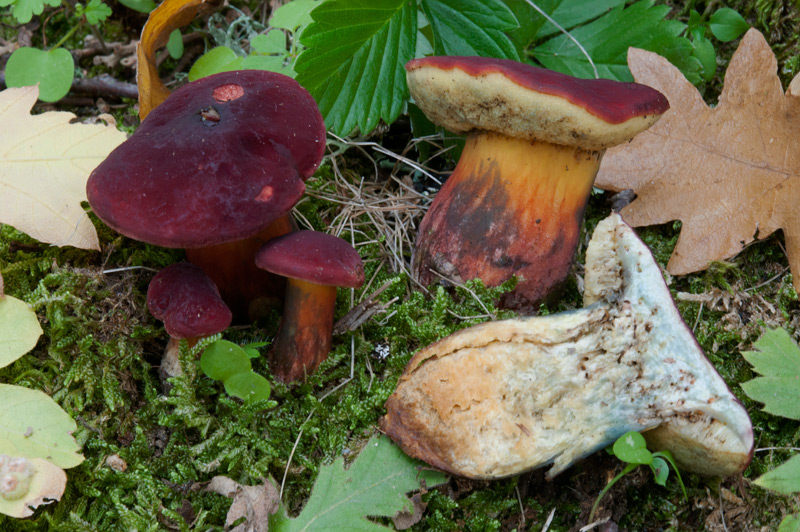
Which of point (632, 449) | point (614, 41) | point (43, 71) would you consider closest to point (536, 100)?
point (632, 449)

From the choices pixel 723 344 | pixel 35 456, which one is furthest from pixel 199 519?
pixel 723 344

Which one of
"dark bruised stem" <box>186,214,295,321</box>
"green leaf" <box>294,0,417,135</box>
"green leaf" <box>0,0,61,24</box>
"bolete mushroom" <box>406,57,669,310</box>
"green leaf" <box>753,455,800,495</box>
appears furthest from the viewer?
"green leaf" <box>0,0,61,24</box>

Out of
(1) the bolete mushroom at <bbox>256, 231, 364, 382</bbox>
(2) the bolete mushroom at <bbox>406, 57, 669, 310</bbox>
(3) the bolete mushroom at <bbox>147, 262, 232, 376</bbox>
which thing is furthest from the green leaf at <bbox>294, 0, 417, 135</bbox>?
(3) the bolete mushroom at <bbox>147, 262, 232, 376</bbox>

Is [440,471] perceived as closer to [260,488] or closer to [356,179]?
[260,488]

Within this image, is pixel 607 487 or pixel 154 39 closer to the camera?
pixel 607 487

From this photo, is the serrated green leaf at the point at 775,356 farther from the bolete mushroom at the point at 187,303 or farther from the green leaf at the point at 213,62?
the green leaf at the point at 213,62

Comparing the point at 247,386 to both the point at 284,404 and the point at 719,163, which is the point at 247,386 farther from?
the point at 719,163

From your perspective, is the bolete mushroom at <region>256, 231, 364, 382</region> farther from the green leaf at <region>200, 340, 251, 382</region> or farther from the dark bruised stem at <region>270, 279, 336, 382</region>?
the green leaf at <region>200, 340, 251, 382</region>
